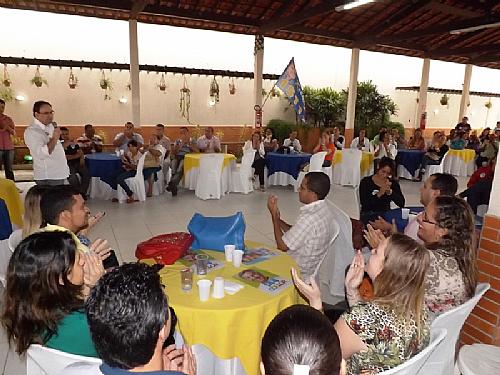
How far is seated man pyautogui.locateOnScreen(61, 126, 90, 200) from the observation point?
6227 mm

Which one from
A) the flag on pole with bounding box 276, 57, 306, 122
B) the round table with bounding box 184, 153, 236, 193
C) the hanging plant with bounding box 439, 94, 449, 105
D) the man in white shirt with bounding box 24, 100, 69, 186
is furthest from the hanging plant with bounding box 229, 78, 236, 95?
the hanging plant with bounding box 439, 94, 449, 105

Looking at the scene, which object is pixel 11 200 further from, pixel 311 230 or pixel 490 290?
pixel 490 290

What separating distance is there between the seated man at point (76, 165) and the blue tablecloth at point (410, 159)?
7257mm

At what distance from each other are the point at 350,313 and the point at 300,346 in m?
0.49

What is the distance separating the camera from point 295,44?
14180mm

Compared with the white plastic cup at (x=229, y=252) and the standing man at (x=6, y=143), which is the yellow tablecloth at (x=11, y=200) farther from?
the standing man at (x=6, y=143)

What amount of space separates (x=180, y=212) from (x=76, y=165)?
2.07 m

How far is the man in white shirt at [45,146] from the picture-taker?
4125 millimetres

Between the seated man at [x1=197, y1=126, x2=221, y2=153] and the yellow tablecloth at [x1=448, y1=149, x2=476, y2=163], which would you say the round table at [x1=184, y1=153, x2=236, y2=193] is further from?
the yellow tablecloth at [x1=448, y1=149, x2=476, y2=163]

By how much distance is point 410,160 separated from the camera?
30.4ft

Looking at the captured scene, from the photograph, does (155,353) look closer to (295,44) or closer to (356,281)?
(356,281)

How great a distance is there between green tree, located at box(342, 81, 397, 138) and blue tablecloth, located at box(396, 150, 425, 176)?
4586 mm

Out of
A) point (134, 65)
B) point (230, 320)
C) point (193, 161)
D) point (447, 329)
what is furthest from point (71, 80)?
point (447, 329)

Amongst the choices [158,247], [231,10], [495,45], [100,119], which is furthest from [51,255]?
[495,45]
